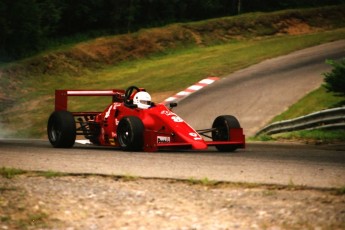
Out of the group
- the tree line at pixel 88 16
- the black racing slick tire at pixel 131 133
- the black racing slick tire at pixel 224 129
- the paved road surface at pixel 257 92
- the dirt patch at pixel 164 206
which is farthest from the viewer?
the tree line at pixel 88 16

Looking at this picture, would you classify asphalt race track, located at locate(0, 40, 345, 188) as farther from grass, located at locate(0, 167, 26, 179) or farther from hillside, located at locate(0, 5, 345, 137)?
hillside, located at locate(0, 5, 345, 137)

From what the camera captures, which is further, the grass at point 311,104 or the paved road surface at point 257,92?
the paved road surface at point 257,92

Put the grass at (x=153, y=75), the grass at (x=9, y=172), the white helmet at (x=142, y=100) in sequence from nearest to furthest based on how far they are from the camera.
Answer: the grass at (x=9, y=172), the white helmet at (x=142, y=100), the grass at (x=153, y=75)

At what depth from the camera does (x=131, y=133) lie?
12789 millimetres

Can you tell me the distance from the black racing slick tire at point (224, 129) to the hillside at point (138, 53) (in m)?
12.2

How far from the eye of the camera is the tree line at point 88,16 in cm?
4194

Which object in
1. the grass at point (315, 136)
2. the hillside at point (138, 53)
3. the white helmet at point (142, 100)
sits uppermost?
the hillside at point (138, 53)

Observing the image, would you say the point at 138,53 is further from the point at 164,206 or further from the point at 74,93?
the point at 164,206

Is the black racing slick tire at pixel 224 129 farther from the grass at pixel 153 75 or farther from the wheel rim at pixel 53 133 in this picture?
the grass at pixel 153 75

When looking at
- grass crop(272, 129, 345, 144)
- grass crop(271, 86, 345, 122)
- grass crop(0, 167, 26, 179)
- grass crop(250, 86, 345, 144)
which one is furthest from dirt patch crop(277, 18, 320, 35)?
grass crop(0, 167, 26, 179)

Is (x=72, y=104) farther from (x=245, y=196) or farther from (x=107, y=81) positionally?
(x=245, y=196)

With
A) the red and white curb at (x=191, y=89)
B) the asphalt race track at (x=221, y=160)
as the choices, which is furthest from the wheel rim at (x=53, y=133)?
the red and white curb at (x=191, y=89)

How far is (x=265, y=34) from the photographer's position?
44.0 metres

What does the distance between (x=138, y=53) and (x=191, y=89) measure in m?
15.1
